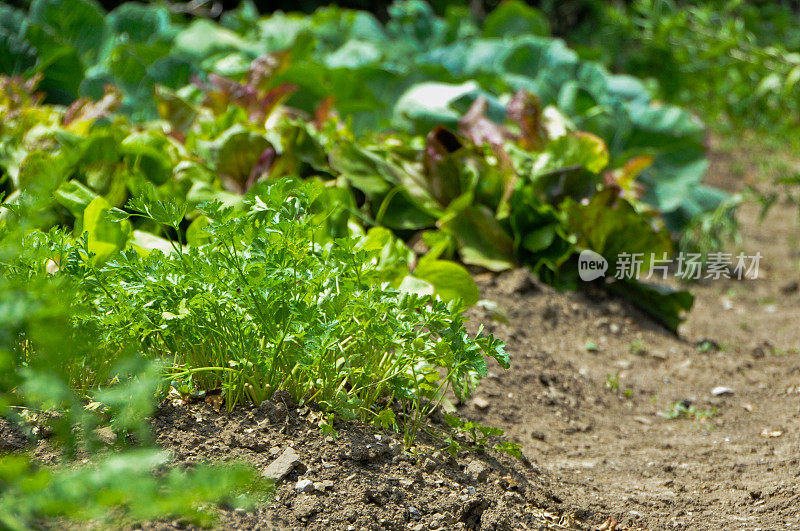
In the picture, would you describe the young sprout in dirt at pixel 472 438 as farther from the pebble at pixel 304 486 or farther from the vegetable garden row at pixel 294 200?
the pebble at pixel 304 486

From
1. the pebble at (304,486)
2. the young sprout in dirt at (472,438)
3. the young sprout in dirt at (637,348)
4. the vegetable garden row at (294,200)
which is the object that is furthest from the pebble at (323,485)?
the young sprout in dirt at (637,348)

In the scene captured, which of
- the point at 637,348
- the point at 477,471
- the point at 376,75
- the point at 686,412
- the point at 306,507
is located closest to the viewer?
the point at 306,507

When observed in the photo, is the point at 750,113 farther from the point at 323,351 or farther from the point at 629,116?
the point at 323,351

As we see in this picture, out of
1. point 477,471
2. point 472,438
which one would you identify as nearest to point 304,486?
point 477,471

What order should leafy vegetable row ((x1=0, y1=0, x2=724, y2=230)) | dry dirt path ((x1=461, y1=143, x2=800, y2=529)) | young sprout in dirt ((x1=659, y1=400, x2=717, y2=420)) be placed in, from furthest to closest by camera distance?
leafy vegetable row ((x1=0, y1=0, x2=724, y2=230))
young sprout in dirt ((x1=659, y1=400, x2=717, y2=420))
dry dirt path ((x1=461, y1=143, x2=800, y2=529))

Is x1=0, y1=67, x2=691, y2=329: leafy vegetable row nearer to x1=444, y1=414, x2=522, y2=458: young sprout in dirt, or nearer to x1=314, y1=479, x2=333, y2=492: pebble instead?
x1=444, y1=414, x2=522, y2=458: young sprout in dirt

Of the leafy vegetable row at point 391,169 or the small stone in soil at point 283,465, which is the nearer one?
the small stone in soil at point 283,465

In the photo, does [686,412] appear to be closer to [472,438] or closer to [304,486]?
[472,438]

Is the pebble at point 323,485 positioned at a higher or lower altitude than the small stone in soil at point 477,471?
higher

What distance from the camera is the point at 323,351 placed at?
138 cm

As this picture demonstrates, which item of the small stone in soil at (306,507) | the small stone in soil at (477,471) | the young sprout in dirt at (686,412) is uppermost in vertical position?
the small stone in soil at (306,507)

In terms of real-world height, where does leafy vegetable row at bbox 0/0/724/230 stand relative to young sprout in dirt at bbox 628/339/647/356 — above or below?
above

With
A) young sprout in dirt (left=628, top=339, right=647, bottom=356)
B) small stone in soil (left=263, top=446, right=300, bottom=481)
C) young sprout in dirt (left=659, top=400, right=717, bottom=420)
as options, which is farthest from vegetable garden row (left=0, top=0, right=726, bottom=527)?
young sprout in dirt (left=659, top=400, right=717, bottom=420)

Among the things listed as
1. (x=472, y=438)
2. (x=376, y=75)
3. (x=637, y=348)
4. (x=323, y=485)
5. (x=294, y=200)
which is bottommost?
(x=637, y=348)
